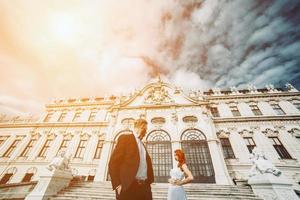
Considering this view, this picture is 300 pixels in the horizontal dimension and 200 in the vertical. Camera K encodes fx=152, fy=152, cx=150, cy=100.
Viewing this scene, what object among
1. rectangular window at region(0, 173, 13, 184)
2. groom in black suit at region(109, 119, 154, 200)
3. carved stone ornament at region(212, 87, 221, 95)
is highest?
carved stone ornament at region(212, 87, 221, 95)

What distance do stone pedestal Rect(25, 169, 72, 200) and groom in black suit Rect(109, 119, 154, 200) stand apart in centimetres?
931

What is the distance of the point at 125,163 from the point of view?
274cm

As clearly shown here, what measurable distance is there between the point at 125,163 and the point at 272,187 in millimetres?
9081

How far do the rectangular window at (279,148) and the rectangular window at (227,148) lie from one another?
4.86 m

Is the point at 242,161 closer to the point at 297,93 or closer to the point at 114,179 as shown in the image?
the point at 297,93

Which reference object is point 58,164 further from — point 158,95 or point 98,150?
point 158,95

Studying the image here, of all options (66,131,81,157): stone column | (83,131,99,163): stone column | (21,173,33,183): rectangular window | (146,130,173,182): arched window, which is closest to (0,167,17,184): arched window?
(21,173,33,183): rectangular window

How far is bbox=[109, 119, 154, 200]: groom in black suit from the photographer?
2.56 m

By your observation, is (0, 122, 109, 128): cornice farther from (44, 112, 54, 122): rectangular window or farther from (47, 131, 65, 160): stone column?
(44, 112, 54, 122): rectangular window

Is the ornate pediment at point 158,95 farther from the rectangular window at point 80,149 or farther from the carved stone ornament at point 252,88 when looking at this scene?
the carved stone ornament at point 252,88

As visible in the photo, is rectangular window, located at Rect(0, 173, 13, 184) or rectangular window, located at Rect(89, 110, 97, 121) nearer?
rectangular window, located at Rect(0, 173, 13, 184)

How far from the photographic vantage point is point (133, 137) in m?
3.03

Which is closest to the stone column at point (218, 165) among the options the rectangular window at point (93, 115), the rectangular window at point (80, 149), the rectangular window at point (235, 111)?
the rectangular window at point (235, 111)

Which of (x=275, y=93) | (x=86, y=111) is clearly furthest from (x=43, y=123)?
(x=275, y=93)
